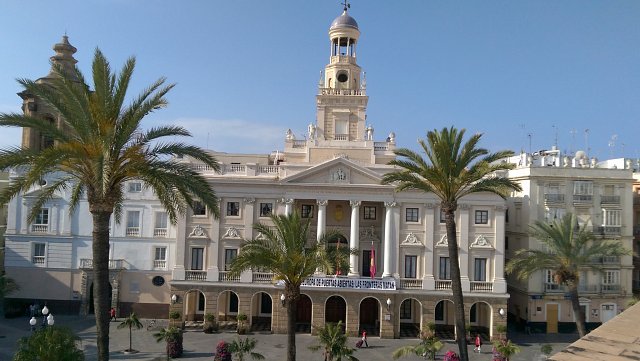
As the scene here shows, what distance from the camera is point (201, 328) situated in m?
41.3

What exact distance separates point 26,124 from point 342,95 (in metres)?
32.4

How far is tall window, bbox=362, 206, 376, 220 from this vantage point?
144 ft

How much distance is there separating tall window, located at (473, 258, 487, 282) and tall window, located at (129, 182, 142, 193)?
2761 cm

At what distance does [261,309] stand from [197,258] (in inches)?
286

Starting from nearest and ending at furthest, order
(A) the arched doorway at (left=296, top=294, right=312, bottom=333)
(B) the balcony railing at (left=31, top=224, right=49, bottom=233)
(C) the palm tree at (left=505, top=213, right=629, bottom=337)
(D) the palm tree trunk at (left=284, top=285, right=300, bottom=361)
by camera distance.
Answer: (D) the palm tree trunk at (left=284, top=285, right=300, bottom=361), (C) the palm tree at (left=505, top=213, right=629, bottom=337), (A) the arched doorway at (left=296, top=294, right=312, bottom=333), (B) the balcony railing at (left=31, top=224, right=49, bottom=233)

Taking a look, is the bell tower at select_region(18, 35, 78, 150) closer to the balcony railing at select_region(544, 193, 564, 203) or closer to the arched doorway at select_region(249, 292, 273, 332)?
the arched doorway at select_region(249, 292, 273, 332)

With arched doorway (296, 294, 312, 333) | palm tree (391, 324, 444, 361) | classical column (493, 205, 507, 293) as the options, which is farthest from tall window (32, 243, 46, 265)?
classical column (493, 205, 507, 293)

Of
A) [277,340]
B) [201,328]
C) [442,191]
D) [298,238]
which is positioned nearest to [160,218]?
[201,328]

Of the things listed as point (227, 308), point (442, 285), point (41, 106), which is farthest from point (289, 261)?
point (41, 106)

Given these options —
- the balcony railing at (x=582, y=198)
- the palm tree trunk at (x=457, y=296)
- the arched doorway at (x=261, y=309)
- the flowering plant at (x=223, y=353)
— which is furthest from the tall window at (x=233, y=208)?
the balcony railing at (x=582, y=198)

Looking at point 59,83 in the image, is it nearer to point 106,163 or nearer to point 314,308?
point 106,163

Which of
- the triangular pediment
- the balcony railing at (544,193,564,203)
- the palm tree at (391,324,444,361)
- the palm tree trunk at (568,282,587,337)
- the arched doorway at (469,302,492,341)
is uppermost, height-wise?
the triangular pediment

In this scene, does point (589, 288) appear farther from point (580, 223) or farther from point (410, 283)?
point (410, 283)

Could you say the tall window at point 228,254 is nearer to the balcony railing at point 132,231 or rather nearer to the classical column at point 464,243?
the balcony railing at point 132,231
